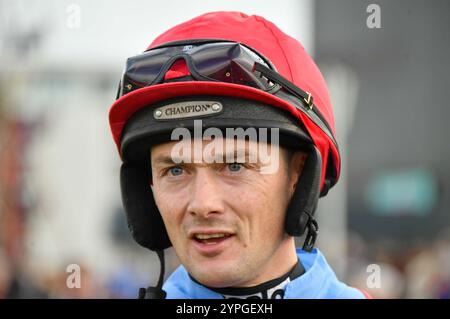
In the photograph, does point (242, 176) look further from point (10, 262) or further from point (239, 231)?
point (10, 262)

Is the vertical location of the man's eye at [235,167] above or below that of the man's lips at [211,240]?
above

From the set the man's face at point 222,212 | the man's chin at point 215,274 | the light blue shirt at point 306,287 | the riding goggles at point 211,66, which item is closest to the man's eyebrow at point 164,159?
the man's face at point 222,212

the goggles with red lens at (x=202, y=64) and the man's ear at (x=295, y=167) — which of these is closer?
the goggles with red lens at (x=202, y=64)

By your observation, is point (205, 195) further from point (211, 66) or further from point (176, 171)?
point (211, 66)

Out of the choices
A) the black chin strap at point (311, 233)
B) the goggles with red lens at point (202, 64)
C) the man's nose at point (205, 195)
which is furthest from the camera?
the black chin strap at point (311, 233)

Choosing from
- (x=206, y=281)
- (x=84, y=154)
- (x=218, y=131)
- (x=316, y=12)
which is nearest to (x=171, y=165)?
(x=218, y=131)

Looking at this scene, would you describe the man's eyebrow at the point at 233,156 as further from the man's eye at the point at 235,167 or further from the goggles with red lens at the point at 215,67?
the goggles with red lens at the point at 215,67

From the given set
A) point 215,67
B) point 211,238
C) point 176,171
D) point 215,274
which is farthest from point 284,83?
point 215,274

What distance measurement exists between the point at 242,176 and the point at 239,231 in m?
0.20

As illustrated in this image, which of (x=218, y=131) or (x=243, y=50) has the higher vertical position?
(x=243, y=50)

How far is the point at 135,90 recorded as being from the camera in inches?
105

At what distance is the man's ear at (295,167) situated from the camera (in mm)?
2775

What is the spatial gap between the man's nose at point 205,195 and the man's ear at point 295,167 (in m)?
0.34

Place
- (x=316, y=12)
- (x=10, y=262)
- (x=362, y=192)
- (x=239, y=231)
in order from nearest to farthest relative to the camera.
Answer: (x=239, y=231)
(x=10, y=262)
(x=316, y=12)
(x=362, y=192)
